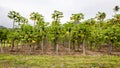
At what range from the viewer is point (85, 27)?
8131 cm

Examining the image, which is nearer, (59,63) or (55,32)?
(59,63)

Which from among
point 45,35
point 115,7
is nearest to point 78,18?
point 45,35

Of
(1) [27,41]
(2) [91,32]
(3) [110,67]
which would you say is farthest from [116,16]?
(3) [110,67]

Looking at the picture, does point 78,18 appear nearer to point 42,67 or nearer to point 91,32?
point 91,32

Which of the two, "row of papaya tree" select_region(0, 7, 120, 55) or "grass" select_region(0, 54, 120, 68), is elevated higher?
"row of papaya tree" select_region(0, 7, 120, 55)

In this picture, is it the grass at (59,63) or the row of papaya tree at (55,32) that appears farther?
the row of papaya tree at (55,32)

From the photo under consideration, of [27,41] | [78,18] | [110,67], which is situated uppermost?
[78,18]

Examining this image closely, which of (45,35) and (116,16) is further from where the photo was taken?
(116,16)

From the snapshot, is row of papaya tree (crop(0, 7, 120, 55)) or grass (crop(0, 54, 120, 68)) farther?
row of papaya tree (crop(0, 7, 120, 55))

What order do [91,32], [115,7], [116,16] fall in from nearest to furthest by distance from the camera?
[91,32] → [116,16] → [115,7]

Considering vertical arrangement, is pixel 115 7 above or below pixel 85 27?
above

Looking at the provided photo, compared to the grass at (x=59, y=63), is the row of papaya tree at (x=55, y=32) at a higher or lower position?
higher

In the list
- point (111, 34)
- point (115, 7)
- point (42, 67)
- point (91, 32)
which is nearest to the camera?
point (42, 67)

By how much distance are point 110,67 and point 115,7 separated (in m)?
89.6
